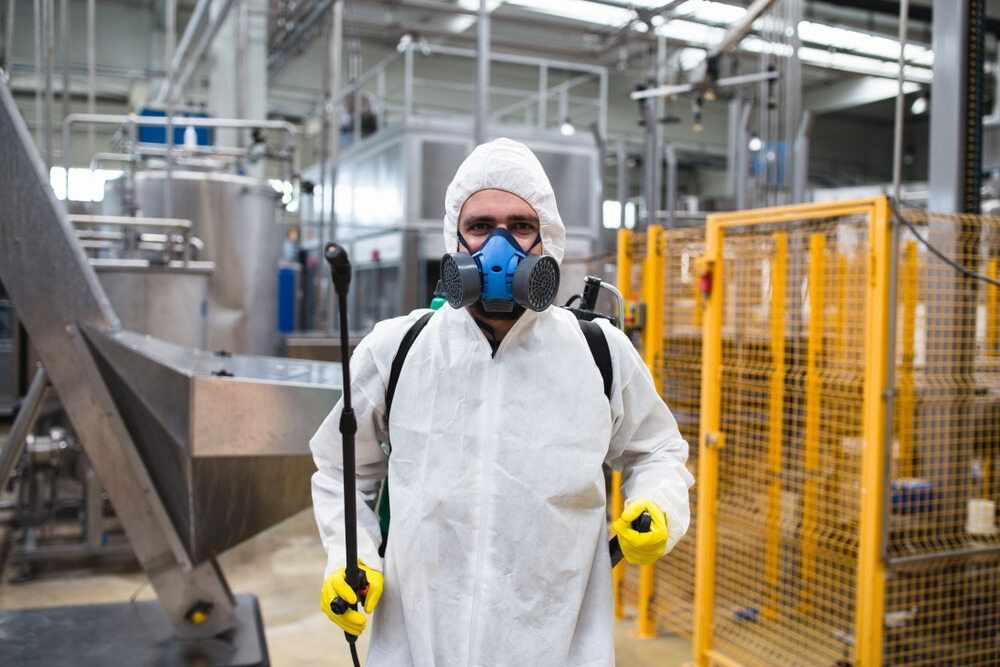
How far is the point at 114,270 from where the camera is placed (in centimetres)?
431

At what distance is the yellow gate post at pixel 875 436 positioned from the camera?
8.73 feet

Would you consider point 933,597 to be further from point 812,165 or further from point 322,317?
point 812,165

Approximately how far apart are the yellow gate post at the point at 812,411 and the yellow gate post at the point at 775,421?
0.38 feet

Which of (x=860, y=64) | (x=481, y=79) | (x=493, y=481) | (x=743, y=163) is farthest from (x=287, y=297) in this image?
(x=860, y=64)

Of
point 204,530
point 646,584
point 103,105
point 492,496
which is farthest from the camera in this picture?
point 103,105

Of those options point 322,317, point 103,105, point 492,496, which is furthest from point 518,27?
point 492,496

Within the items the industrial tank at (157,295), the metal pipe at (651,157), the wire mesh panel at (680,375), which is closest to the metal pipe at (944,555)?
the wire mesh panel at (680,375)

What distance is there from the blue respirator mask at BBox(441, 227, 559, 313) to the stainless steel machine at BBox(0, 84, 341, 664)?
3.30 feet

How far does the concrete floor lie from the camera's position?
3.51 m

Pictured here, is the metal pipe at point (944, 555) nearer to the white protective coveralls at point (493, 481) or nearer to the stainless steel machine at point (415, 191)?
the white protective coveralls at point (493, 481)

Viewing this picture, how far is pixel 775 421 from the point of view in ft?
12.1

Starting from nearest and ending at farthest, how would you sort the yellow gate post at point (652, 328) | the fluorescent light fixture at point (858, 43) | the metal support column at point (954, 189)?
the metal support column at point (954, 189), the yellow gate post at point (652, 328), the fluorescent light fixture at point (858, 43)

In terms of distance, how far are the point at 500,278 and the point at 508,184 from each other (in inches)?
7.0

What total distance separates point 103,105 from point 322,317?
8.36m
